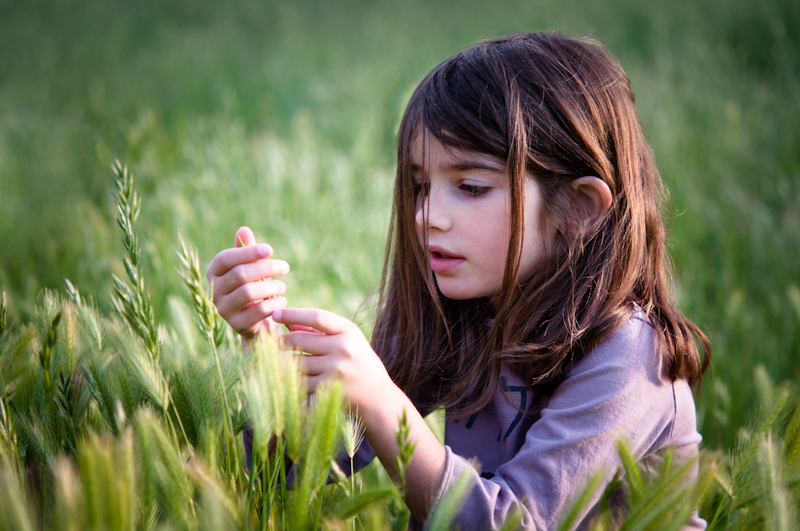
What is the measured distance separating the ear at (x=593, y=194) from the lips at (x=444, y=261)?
27cm

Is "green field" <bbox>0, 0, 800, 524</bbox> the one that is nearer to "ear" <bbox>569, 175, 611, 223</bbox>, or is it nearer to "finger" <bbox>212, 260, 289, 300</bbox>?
"finger" <bbox>212, 260, 289, 300</bbox>

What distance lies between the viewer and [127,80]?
4309mm

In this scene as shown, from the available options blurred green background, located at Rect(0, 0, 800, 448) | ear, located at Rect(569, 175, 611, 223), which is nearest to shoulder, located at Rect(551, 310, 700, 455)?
ear, located at Rect(569, 175, 611, 223)

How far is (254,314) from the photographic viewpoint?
90cm

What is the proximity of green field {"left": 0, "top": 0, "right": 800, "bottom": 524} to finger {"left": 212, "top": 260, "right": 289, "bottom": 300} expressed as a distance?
4.4 inches

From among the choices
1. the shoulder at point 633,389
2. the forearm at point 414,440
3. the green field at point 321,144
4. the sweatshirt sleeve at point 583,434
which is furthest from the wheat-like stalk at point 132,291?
the shoulder at point 633,389

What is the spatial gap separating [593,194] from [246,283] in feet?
2.21

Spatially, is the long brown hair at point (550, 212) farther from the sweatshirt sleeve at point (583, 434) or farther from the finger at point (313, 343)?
the finger at point (313, 343)

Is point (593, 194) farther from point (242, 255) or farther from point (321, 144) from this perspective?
point (321, 144)

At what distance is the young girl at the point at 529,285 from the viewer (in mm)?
853

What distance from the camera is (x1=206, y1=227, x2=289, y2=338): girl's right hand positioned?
86cm

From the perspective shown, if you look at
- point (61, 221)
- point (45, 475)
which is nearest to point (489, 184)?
point (45, 475)

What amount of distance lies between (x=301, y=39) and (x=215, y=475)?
5.67 metres

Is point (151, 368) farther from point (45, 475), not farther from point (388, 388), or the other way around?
point (388, 388)
